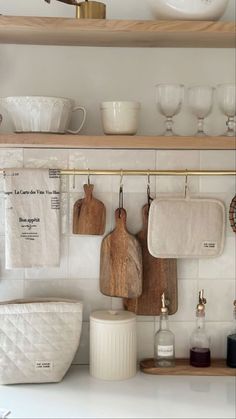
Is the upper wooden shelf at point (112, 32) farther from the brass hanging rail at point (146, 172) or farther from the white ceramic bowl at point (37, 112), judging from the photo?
the brass hanging rail at point (146, 172)

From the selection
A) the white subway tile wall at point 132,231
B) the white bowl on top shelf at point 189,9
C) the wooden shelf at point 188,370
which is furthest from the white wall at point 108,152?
the white bowl on top shelf at point 189,9

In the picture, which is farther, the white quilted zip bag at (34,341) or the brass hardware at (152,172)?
→ the brass hardware at (152,172)

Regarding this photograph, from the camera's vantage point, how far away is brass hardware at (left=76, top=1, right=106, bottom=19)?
69.6 inches

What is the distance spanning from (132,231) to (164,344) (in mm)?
352

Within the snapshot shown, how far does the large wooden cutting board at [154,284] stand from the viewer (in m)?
2.00

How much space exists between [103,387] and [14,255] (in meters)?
0.46

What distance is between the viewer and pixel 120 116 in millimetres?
1805

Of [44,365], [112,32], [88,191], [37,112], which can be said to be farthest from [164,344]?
[112,32]

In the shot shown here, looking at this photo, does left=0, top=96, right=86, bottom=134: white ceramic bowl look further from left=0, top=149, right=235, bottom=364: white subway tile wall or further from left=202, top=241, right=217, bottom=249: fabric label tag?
left=202, top=241, right=217, bottom=249: fabric label tag

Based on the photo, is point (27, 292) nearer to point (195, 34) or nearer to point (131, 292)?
point (131, 292)

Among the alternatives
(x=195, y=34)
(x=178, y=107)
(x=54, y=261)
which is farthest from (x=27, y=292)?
(x=195, y=34)

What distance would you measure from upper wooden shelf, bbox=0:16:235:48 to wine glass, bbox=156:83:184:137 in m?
0.14

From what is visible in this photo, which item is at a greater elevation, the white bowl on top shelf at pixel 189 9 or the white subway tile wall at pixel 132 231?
the white bowl on top shelf at pixel 189 9

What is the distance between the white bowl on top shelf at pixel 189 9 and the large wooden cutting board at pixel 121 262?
0.58m
